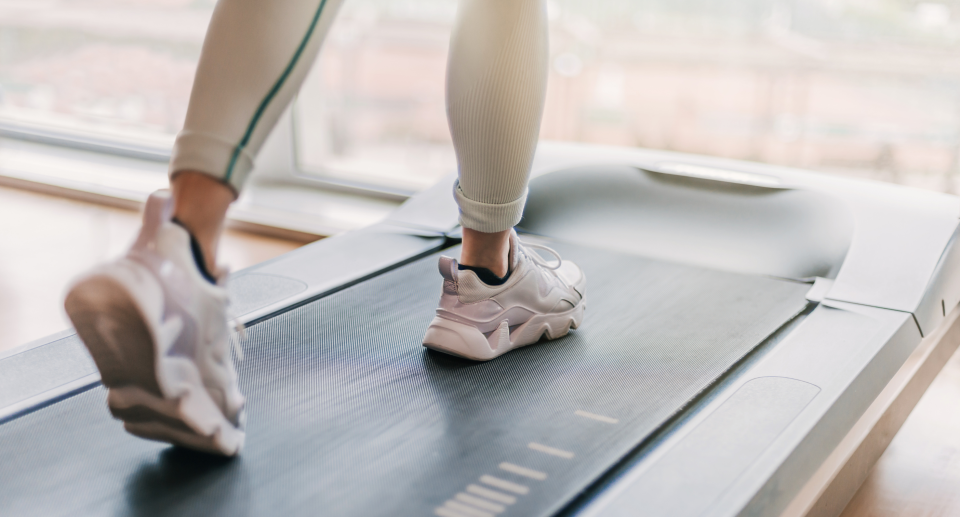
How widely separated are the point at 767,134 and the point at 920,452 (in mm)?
1077

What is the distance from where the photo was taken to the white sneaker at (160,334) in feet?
2.28

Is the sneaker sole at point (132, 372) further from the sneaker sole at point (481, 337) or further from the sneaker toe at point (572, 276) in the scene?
the sneaker toe at point (572, 276)

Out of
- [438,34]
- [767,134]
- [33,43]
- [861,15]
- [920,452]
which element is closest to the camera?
[920,452]

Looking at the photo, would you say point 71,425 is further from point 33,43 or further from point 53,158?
point 33,43

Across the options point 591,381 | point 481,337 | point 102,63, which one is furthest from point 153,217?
point 102,63

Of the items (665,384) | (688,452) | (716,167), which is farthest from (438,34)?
(688,452)

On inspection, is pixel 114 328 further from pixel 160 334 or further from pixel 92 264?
pixel 92 264

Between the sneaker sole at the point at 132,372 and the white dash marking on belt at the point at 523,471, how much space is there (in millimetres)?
296

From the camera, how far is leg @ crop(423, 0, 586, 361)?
1006mm

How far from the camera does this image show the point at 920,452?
1.25 m

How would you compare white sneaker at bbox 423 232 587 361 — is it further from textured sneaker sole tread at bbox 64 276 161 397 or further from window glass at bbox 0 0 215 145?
window glass at bbox 0 0 215 145

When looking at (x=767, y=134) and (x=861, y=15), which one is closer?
(x=861, y=15)

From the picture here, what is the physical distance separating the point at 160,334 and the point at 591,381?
595 mm

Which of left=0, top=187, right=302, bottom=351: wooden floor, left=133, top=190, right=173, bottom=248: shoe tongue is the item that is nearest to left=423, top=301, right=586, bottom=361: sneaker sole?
left=133, top=190, right=173, bottom=248: shoe tongue
